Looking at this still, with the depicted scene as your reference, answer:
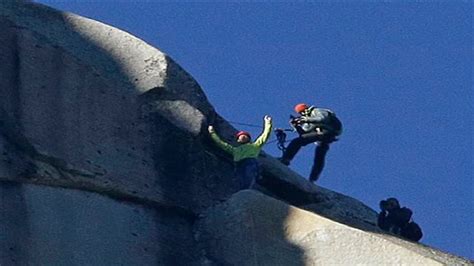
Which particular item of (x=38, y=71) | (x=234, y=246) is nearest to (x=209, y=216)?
(x=234, y=246)

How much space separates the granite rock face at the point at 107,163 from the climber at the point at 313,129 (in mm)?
1518

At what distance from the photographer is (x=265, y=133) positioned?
25.1 metres

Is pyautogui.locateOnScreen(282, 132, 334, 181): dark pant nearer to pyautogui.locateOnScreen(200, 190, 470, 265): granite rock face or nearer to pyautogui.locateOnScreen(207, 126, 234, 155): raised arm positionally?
pyautogui.locateOnScreen(207, 126, 234, 155): raised arm

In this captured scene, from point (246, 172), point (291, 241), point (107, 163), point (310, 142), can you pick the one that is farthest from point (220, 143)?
point (310, 142)

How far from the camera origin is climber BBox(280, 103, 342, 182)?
1043 inches

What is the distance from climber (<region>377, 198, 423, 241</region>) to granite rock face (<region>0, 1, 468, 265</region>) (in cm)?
30

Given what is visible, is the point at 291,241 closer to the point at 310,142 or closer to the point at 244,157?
the point at 244,157

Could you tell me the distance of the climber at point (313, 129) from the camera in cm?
2650

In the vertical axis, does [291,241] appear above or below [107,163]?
above

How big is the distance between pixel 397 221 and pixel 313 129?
228 cm

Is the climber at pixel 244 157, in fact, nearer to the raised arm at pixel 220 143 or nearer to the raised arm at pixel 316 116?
the raised arm at pixel 220 143

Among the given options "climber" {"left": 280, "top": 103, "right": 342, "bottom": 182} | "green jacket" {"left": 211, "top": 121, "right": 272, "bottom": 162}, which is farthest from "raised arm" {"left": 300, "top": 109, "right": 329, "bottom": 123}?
"green jacket" {"left": 211, "top": 121, "right": 272, "bottom": 162}

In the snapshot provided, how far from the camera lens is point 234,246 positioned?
74.8ft

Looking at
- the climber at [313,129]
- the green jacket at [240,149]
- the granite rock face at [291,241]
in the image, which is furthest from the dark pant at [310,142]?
the granite rock face at [291,241]
